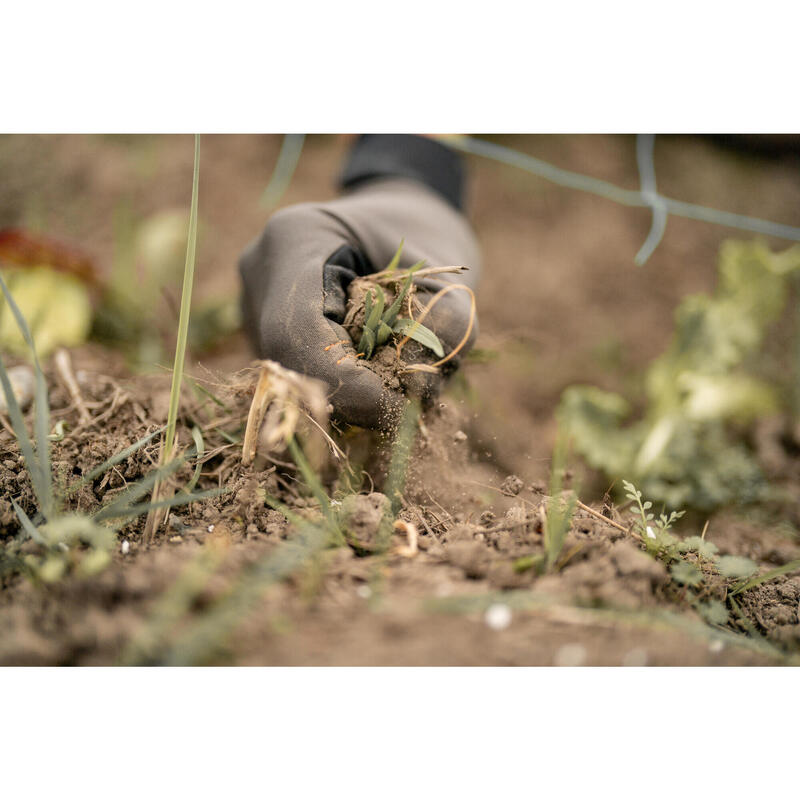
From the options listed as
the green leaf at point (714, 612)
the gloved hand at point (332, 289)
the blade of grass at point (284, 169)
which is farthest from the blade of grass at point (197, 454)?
the blade of grass at point (284, 169)

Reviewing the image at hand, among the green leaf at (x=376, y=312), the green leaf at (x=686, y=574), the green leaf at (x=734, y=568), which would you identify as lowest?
the green leaf at (x=734, y=568)

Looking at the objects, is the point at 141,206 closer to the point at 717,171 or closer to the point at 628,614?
the point at 628,614

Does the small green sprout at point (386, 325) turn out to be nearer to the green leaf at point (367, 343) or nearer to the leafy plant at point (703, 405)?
the green leaf at point (367, 343)

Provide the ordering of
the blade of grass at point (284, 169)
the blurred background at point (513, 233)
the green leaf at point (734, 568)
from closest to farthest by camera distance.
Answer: the green leaf at point (734, 568), the blurred background at point (513, 233), the blade of grass at point (284, 169)

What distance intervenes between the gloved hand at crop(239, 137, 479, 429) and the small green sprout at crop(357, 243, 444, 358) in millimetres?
33

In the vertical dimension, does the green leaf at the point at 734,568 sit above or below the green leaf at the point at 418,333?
below

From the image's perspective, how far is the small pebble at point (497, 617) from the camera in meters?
0.72

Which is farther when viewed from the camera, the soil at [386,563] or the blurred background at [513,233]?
the blurred background at [513,233]

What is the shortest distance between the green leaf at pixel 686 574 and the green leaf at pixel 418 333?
0.51 metres

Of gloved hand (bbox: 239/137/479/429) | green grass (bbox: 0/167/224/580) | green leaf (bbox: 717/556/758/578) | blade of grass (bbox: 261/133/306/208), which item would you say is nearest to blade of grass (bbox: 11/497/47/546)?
green grass (bbox: 0/167/224/580)

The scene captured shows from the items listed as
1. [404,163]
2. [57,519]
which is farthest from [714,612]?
[404,163]

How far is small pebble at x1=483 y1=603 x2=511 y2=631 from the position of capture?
2.35 ft

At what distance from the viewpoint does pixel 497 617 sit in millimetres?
718

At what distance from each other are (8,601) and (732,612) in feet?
3.59
